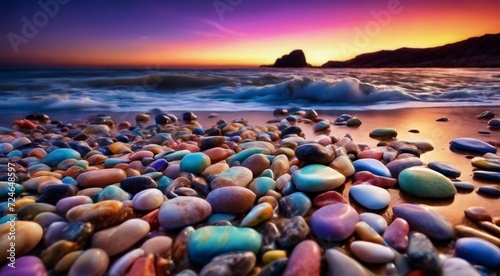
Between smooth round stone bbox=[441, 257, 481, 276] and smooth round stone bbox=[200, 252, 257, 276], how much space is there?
20.7 inches

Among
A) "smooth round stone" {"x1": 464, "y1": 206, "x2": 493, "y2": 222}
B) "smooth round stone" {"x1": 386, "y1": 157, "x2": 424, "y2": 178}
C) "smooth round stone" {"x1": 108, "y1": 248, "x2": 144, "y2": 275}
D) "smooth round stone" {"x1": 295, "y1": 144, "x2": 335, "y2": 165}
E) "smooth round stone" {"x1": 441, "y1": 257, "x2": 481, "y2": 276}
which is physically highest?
"smooth round stone" {"x1": 295, "y1": 144, "x2": 335, "y2": 165}

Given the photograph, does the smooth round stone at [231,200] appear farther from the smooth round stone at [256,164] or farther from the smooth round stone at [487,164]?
the smooth round stone at [487,164]

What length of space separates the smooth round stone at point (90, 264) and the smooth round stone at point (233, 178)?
50cm

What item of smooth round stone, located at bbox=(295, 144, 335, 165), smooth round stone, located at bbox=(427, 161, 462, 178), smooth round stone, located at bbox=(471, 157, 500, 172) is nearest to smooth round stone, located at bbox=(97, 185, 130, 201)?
smooth round stone, located at bbox=(295, 144, 335, 165)

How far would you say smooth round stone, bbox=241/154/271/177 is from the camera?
1399 mm

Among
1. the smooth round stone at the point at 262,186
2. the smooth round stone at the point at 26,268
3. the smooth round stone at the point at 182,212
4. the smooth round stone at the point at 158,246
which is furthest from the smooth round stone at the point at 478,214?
the smooth round stone at the point at 26,268

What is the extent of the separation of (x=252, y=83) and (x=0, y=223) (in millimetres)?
7990

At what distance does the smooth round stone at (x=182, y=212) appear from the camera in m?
0.98

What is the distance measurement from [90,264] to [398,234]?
94 centimetres

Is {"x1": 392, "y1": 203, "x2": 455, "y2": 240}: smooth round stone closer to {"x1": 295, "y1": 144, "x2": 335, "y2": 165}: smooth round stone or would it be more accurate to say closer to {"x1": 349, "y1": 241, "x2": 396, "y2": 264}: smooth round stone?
{"x1": 349, "y1": 241, "x2": 396, "y2": 264}: smooth round stone

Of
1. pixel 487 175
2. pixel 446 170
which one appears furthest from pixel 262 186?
pixel 487 175

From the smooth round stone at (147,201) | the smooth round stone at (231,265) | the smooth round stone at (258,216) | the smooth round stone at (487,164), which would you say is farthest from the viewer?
the smooth round stone at (487,164)

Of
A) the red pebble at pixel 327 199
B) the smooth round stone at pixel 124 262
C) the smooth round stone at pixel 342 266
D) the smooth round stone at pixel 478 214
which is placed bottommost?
the smooth round stone at pixel 124 262

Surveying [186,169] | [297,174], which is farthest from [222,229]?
[186,169]
